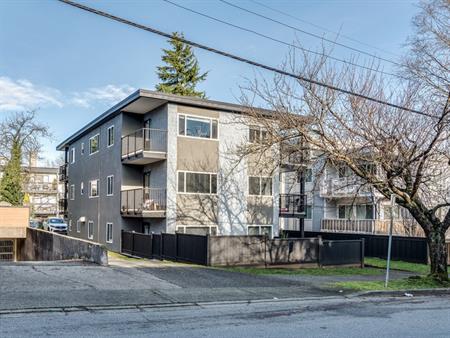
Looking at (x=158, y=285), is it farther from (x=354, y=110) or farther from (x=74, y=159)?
(x=74, y=159)

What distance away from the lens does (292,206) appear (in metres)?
28.1

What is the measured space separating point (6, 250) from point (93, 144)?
421 inches

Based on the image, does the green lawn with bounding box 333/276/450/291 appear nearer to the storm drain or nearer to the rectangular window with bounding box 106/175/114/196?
the rectangular window with bounding box 106/175/114/196

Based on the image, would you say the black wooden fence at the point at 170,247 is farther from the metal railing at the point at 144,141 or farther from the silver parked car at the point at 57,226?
the silver parked car at the point at 57,226

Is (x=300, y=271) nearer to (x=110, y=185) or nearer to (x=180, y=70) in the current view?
(x=110, y=185)

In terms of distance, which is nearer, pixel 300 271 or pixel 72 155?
pixel 300 271

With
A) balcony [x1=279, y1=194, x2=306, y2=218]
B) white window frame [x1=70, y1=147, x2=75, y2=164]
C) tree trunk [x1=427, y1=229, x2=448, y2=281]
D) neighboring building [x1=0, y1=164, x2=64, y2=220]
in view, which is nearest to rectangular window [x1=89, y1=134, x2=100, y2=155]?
white window frame [x1=70, y1=147, x2=75, y2=164]

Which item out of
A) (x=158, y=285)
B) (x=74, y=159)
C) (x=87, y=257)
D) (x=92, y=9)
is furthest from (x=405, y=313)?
(x=74, y=159)

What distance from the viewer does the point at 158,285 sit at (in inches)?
495

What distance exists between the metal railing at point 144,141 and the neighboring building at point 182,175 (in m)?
0.05

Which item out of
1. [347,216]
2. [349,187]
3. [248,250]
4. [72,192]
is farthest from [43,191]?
[248,250]

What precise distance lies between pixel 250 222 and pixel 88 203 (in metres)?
13.0

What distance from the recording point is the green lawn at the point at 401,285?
1373 centimetres

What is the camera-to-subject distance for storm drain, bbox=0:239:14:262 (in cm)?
3503
